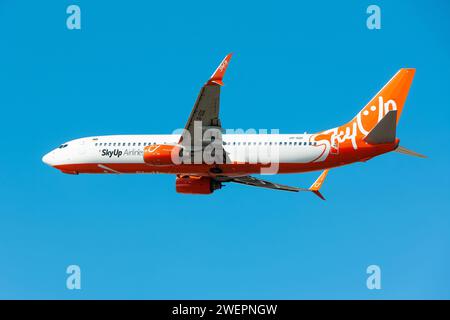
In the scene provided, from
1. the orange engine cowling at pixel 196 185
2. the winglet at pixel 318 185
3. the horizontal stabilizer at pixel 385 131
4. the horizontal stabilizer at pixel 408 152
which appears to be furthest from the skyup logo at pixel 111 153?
the horizontal stabilizer at pixel 408 152

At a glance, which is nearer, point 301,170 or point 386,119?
point 386,119

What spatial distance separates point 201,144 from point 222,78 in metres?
6.72

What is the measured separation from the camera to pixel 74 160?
164ft

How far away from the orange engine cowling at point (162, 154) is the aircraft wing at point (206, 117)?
0.66 m

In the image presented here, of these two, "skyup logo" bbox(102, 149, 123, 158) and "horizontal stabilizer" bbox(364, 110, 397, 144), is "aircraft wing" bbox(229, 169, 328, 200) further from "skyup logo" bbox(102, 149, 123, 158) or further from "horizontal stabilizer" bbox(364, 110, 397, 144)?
"horizontal stabilizer" bbox(364, 110, 397, 144)

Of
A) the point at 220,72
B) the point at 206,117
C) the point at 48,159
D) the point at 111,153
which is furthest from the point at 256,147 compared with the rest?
the point at 48,159

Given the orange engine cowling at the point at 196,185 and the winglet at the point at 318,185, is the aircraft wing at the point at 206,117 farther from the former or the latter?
the winglet at the point at 318,185

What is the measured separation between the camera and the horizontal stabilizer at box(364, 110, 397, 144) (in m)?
41.0

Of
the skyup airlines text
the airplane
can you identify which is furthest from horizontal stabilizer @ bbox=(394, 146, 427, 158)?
the skyup airlines text

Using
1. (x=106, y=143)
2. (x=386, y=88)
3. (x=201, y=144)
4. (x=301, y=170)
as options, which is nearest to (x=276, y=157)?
(x=301, y=170)

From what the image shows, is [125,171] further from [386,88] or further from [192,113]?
[386,88]

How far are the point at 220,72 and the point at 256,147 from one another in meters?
8.58

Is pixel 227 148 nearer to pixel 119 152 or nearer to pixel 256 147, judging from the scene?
pixel 256 147

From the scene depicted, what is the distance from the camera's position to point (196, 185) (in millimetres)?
50219
